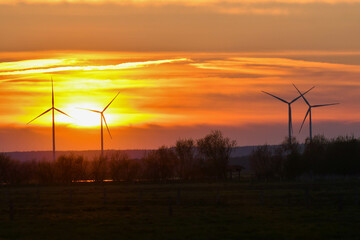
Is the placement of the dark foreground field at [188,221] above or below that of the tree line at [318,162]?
below

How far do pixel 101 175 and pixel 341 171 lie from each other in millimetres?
48406

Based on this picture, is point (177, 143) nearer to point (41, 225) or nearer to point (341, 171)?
point (341, 171)

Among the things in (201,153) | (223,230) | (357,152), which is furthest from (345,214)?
(201,153)

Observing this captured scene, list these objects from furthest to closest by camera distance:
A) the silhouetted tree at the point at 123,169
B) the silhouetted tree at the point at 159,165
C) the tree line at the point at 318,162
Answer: the silhouetted tree at the point at 159,165
the silhouetted tree at the point at 123,169
the tree line at the point at 318,162

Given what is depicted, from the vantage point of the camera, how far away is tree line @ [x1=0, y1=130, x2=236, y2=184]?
140750mm

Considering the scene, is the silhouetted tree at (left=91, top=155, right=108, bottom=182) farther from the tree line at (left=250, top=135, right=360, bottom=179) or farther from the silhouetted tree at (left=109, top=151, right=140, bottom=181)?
the tree line at (left=250, top=135, right=360, bottom=179)

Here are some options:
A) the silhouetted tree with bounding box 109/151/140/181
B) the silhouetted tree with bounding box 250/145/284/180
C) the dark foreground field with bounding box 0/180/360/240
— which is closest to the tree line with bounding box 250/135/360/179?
the silhouetted tree with bounding box 250/145/284/180

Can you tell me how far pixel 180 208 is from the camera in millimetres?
50438

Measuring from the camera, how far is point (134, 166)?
152m

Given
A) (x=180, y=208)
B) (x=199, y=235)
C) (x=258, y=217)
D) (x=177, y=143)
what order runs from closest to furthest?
(x=199, y=235)
(x=258, y=217)
(x=180, y=208)
(x=177, y=143)

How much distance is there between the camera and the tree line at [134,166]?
140750 millimetres

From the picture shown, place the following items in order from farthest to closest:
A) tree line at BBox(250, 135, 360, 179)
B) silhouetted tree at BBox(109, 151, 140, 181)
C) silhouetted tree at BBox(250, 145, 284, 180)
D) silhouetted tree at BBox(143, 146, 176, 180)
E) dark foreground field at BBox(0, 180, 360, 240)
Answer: silhouetted tree at BBox(143, 146, 176, 180)
silhouetted tree at BBox(109, 151, 140, 181)
silhouetted tree at BBox(250, 145, 284, 180)
tree line at BBox(250, 135, 360, 179)
dark foreground field at BBox(0, 180, 360, 240)

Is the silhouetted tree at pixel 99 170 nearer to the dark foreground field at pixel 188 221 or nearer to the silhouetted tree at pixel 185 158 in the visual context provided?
the silhouetted tree at pixel 185 158

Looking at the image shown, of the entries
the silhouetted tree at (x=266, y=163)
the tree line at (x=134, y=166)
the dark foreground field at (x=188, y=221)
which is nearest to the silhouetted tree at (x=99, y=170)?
the tree line at (x=134, y=166)
